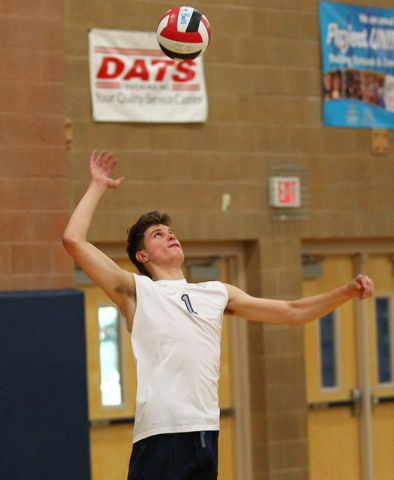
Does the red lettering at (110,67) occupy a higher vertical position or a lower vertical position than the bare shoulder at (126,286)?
higher

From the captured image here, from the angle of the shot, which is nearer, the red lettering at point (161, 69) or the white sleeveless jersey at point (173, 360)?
the white sleeveless jersey at point (173, 360)

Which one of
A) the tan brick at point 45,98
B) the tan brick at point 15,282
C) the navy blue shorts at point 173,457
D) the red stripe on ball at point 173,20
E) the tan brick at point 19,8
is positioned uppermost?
the tan brick at point 19,8

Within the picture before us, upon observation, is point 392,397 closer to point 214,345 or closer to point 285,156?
point 285,156

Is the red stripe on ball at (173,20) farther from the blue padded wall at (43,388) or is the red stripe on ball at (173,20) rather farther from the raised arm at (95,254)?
the blue padded wall at (43,388)

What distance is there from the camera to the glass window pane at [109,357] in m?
4.93

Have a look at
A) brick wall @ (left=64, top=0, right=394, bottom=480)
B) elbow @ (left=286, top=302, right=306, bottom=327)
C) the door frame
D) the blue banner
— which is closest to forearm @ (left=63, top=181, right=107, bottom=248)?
elbow @ (left=286, top=302, right=306, bottom=327)

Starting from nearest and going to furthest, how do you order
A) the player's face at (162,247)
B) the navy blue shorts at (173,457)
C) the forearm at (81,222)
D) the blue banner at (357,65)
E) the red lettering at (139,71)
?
the navy blue shorts at (173,457)
the forearm at (81,222)
the player's face at (162,247)
the red lettering at (139,71)
the blue banner at (357,65)

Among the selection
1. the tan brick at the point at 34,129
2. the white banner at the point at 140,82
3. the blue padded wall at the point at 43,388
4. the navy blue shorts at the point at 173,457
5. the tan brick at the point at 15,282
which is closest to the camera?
the navy blue shorts at the point at 173,457

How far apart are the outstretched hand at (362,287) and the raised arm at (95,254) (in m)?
0.88

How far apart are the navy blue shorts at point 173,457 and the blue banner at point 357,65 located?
3333mm

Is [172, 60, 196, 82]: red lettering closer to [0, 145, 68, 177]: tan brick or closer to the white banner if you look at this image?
the white banner

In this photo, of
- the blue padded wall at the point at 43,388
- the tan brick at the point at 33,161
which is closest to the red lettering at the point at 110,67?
the tan brick at the point at 33,161

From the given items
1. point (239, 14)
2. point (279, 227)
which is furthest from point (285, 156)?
point (239, 14)

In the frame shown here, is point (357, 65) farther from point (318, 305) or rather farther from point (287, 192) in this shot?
point (318, 305)
